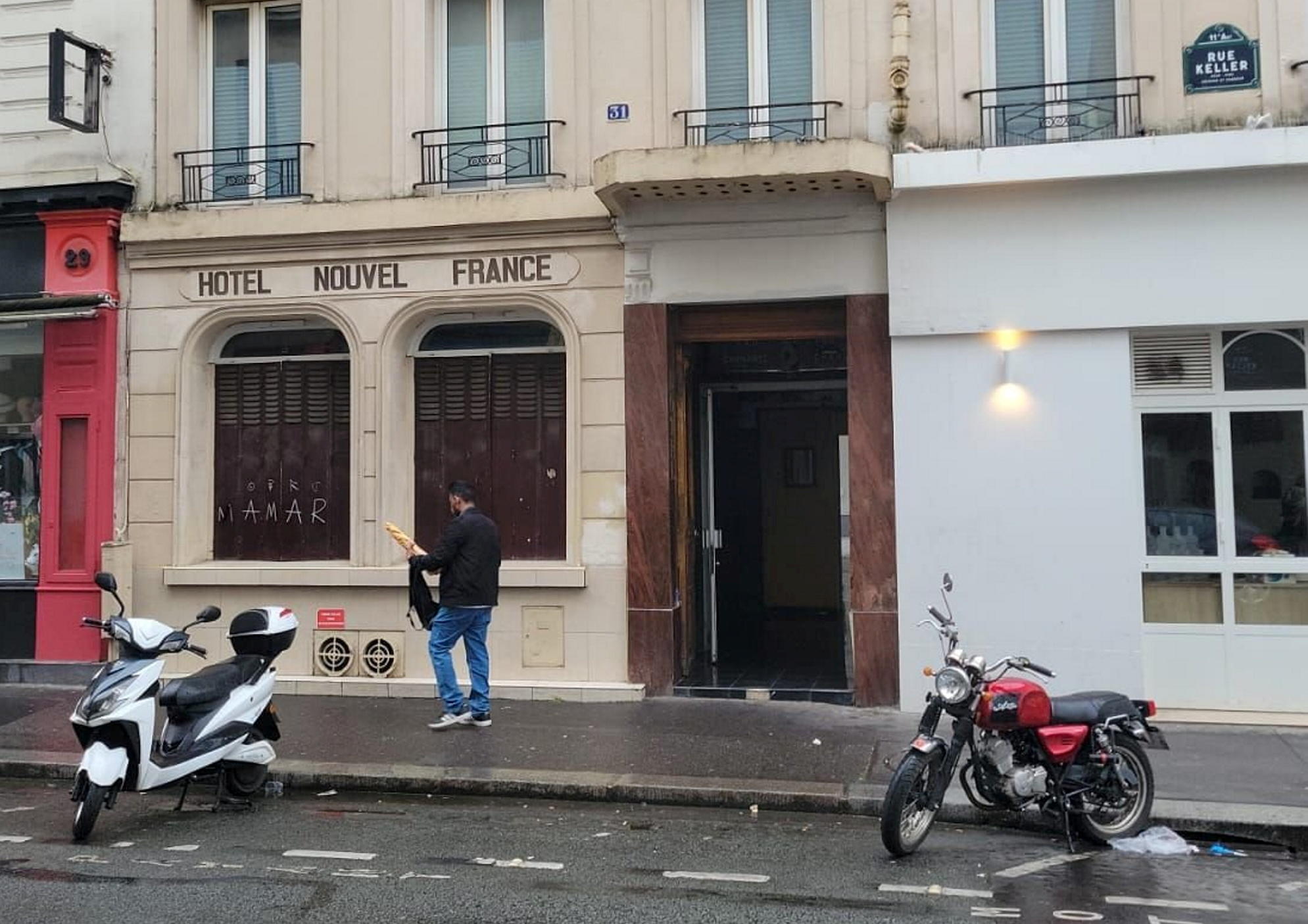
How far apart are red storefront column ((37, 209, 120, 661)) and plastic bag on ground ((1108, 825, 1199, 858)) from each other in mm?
8833

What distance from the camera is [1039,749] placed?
607 centimetres

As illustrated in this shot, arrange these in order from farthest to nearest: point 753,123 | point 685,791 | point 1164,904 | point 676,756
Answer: point 753,123 < point 676,756 < point 685,791 < point 1164,904

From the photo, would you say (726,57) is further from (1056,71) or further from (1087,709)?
(1087,709)

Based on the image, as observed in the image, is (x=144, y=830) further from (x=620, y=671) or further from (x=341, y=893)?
(x=620, y=671)

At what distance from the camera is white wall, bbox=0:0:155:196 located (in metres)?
10.7

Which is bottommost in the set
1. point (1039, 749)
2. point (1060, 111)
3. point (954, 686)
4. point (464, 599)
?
point (1039, 749)

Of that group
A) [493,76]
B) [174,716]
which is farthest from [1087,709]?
[493,76]

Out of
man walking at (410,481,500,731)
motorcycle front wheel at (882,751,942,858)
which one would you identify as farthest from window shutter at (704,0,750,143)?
motorcycle front wheel at (882,751,942,858)

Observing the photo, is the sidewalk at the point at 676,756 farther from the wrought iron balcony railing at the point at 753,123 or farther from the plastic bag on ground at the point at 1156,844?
the wrought iron balcony railing at the point at 753,123

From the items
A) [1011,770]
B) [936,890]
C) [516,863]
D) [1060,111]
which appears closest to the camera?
[936,890]

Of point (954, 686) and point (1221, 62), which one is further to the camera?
point (1221, 62)

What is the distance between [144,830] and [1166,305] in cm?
791

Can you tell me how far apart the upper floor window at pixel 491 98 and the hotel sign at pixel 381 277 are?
0.75 m

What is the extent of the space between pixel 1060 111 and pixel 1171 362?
221 cm
